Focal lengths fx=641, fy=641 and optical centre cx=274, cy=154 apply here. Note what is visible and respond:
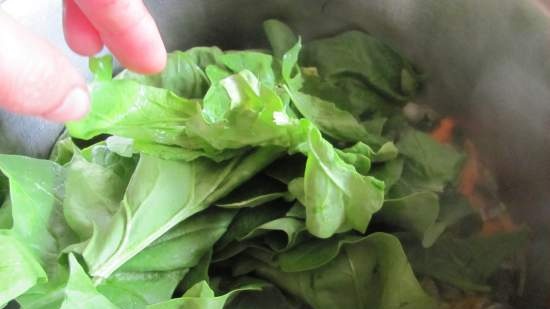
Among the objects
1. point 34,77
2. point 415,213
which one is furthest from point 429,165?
point 34,77

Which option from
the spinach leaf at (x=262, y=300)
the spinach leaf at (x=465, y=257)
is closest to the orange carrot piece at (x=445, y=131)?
the spinach leaf at (x=465, y=257)

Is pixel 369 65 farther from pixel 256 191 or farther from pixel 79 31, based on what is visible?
pixel 79 31

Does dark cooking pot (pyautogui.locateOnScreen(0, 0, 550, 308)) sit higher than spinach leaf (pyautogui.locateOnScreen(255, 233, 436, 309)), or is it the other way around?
dark cooking pot (pyautogui.locateOnScreen(0, 0, 550, 308))

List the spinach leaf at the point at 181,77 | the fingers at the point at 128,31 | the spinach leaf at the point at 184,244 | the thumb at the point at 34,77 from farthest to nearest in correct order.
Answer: the spinach leaf at the point at 181,77
the spinach leaf at the point at 184,244
the fingers at the point at 128,31
the thumb at the point at 34,77

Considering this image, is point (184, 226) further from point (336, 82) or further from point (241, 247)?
point (336, 82)

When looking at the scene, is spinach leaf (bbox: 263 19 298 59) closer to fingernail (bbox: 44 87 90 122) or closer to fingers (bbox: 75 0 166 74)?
fingers (bbox: 75 0 166 74)

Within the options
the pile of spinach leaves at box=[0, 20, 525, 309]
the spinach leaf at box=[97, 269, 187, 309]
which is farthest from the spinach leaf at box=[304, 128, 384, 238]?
the spinach leaf at box=[97, 269, 187, 309]

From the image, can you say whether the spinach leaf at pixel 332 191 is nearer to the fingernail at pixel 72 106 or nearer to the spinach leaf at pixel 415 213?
the spinach leaf at pixel 415 213

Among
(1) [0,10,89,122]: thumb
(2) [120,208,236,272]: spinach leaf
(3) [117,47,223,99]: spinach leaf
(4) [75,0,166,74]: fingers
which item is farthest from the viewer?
(3) [117,47,223,99]: spinach leaf
